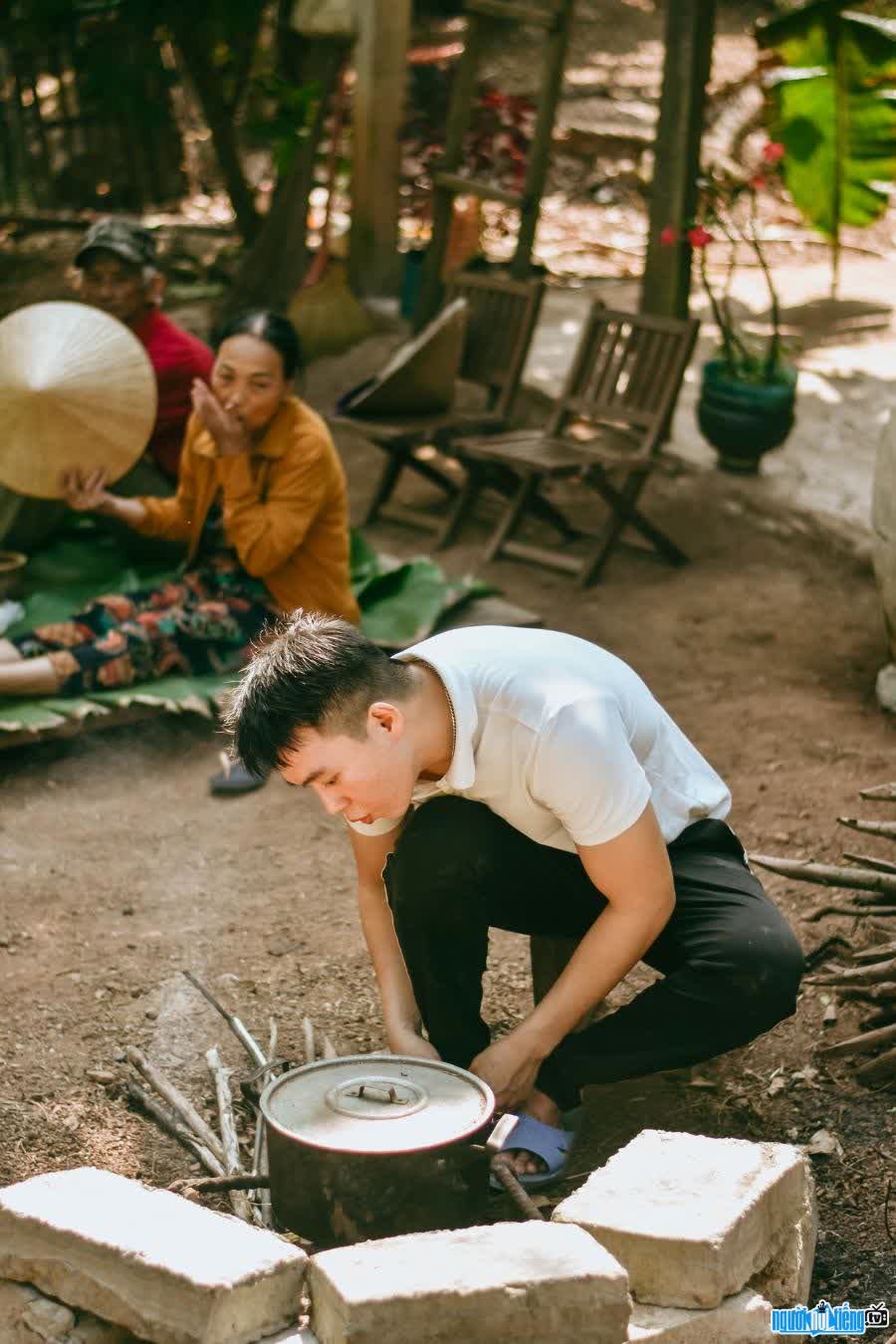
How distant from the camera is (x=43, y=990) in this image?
3.40 metres

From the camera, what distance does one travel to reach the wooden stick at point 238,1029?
304 cm

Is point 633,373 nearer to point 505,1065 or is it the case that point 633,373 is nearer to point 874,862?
point 874,862

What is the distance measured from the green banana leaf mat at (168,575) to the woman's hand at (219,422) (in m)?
0.75

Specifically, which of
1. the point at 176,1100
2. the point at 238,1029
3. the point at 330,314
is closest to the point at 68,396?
the point at 238,1029

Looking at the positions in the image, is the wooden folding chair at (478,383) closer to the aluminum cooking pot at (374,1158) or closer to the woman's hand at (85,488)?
the woman's hand at (85,488)

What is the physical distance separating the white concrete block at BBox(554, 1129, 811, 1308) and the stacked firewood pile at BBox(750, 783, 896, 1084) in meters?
0.64

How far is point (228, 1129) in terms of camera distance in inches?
110

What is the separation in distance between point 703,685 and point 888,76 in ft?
11.8

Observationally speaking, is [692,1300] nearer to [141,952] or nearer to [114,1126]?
[114,1126]

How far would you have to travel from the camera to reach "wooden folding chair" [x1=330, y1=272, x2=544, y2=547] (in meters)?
6.66

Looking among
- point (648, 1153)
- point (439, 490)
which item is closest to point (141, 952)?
point (648, 1153)

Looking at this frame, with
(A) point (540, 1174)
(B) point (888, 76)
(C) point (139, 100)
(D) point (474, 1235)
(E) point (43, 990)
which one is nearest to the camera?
(D) point (474, 1235)

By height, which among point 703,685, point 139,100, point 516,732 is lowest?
point 703,685

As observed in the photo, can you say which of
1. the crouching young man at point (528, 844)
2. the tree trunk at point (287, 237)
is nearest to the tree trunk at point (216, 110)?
the tree trunk at point (287, 237)
